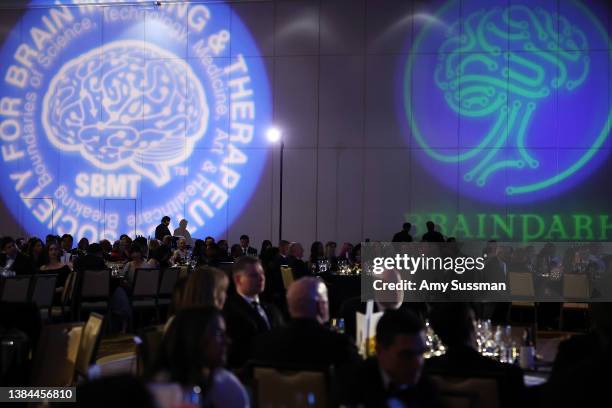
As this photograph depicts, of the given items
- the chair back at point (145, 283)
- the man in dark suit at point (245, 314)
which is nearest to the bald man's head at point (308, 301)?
the man in dark suit at point (245, 314)

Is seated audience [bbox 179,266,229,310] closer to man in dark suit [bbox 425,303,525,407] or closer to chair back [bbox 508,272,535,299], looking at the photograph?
man in dark suit [bbox 425,303,525,407]

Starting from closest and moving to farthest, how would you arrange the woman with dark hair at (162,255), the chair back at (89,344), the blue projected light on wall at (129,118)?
1. the chair back at (89,344)
2. the woman with dark hair at (162,255)
3. the blue projected light on wall at (129,118)

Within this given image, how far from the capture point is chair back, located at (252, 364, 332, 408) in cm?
345

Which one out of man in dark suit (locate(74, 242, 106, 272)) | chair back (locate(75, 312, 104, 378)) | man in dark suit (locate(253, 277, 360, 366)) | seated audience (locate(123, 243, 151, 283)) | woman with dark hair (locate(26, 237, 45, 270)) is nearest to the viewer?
man in dark suit (locate(253, 277, 360, 366))

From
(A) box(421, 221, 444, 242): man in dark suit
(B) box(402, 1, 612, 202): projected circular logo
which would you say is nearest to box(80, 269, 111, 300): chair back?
(A) box(421, 221, 444, 242): man in dark suit

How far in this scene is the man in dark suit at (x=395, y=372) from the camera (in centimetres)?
295

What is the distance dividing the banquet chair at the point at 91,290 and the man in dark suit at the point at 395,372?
26.1ft

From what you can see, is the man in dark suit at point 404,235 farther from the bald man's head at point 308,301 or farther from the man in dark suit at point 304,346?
the man in dark suit at point 304,346

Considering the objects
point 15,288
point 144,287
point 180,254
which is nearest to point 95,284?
point 144,287

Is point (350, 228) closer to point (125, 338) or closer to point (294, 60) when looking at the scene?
point (294, 60)

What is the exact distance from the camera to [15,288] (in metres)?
9.18

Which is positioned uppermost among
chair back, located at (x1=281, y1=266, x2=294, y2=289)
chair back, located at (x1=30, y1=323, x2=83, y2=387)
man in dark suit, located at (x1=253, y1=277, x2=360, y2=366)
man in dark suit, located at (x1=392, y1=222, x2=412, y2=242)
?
man in dark suit, located at (x1=392, y1=222, x2=412, y2=242)

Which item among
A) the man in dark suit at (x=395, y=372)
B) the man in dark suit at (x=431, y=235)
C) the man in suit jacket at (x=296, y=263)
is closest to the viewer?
the man in dark suit at (x=395, y=372)

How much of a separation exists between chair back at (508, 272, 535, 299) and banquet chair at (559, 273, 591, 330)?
1.45 feet
